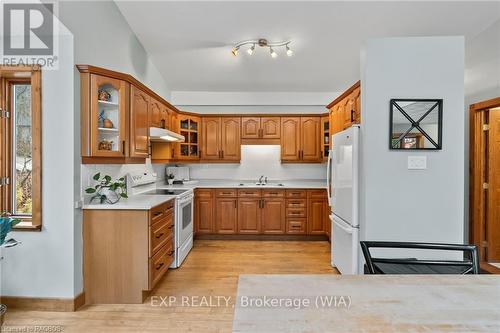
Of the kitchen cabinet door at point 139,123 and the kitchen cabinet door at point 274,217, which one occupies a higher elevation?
the kitchen cabinet door at point 139,123

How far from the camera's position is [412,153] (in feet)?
7.64

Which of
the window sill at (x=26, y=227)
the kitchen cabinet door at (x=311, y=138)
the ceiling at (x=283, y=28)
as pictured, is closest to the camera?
the window sill at (x=26, y=227)

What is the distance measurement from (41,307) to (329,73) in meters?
4.65

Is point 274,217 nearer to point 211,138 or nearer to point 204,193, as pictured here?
point 204,193

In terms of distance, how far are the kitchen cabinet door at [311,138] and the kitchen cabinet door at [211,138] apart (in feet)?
5.07

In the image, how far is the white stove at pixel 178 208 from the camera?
10.6 ft

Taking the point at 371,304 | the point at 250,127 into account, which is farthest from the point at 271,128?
the point at 371,304

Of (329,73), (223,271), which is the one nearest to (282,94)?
(329,73)

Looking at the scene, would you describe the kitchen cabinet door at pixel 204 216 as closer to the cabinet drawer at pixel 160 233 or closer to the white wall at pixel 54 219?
the cabinet drawer at pixel 160 233

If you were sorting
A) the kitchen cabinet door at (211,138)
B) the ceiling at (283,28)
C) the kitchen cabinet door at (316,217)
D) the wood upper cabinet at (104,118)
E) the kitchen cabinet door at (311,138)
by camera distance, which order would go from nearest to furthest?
the wood upper cabinet at (104,118)
the ceiling at (283,28)
the kitchen cabinet door at (316,217)
the kitchen cabinet door at (311,138)
the kitchen cabinet door at (211,138)

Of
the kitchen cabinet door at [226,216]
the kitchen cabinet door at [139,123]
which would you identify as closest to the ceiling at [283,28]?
the kitchen cabinet door at [139,123]

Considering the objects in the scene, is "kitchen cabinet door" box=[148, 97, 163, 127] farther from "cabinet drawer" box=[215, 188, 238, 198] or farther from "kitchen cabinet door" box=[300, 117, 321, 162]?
"kitchen cabinet door" box=[300, 117, 321, 162]

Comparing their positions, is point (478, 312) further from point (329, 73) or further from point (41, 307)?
point (329, 73)

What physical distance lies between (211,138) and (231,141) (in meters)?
0.38
